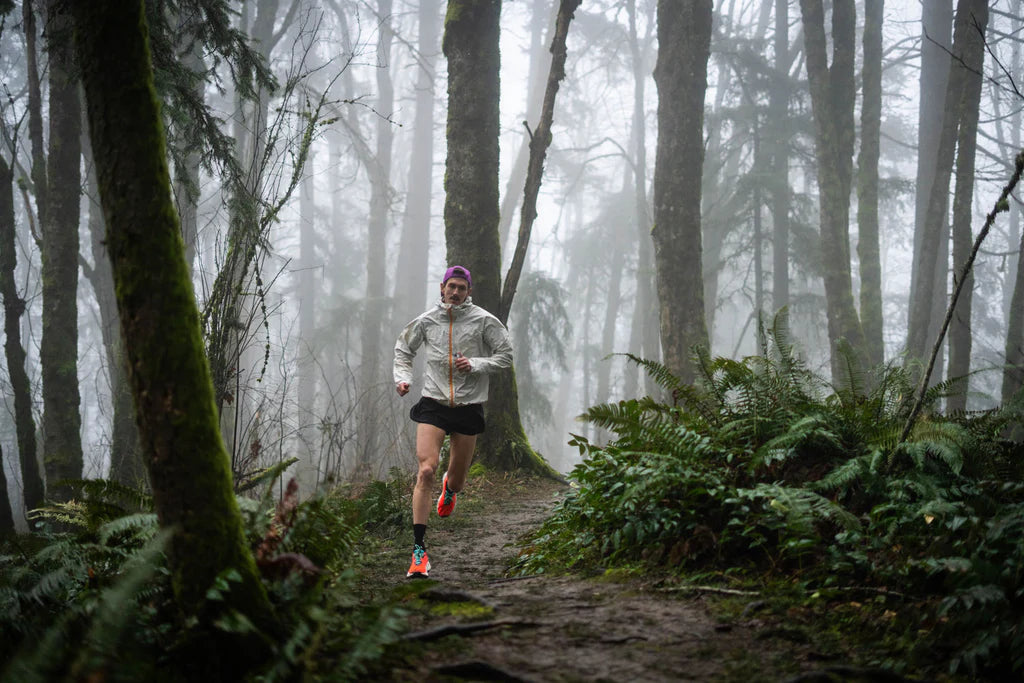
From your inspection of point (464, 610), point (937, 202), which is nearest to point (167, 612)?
point (464, 610)

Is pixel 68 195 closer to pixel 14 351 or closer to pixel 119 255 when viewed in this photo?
pixel 14 351

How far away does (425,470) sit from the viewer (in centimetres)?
543

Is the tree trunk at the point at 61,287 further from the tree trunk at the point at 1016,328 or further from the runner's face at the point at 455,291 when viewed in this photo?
the tree trunk at the point at 1016,328

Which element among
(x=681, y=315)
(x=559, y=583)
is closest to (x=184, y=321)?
(x=559, y=583)

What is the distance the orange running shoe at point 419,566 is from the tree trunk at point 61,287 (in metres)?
5.00

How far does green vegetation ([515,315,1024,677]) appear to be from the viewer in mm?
3023

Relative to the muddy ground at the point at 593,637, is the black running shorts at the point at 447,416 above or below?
above

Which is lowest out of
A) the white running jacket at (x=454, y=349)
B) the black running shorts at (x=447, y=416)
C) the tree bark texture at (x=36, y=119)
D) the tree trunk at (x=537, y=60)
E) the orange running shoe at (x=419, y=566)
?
the orange running shoe at (x=419, y=566)

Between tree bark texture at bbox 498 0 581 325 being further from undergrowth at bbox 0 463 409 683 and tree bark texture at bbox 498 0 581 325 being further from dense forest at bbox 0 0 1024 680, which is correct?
undergrowth at bbox 0 463 409 683

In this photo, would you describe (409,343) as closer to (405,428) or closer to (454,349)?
(454,349)

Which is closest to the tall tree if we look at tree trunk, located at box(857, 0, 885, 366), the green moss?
tree trunk, located at box(857, 0, 885, 366)

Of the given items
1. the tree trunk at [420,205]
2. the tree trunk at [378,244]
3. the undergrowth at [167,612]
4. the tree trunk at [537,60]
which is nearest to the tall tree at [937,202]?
the undergrowth at [167,612]

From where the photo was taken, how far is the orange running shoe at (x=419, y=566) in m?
4.87

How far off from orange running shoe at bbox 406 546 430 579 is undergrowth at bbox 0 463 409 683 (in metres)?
0.87
